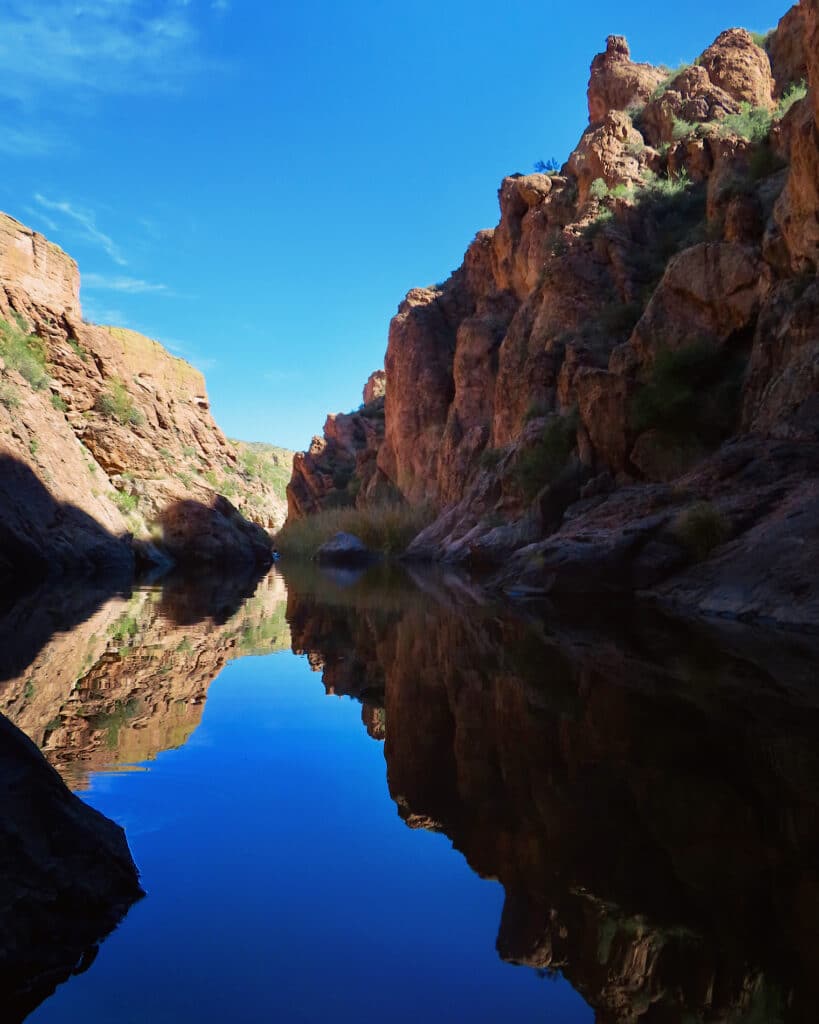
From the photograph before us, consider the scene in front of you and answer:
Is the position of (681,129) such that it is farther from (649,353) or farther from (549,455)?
(549,455)

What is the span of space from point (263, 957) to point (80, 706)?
2294 mm

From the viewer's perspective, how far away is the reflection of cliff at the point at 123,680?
2725mm

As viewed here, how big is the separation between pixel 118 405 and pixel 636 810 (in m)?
23.2

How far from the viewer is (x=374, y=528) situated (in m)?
27.8

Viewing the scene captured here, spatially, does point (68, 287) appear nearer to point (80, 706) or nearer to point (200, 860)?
point (80, 706)

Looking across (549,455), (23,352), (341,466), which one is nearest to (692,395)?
(549,455)

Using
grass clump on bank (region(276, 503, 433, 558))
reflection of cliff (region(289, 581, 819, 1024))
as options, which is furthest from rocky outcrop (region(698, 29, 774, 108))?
reflection of cliff (region(289, 581, 819, 1024))

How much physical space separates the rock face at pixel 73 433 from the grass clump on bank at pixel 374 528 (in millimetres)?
3446

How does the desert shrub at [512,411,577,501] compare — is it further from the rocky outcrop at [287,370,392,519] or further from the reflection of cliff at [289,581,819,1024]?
the rocky outcrop at [287,370,392,519]

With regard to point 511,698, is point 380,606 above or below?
above

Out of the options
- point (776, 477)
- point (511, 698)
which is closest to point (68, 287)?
point (776, 477)

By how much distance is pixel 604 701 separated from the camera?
3445 millimetres

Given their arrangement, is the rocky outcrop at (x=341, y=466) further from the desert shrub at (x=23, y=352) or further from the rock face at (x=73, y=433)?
the desert shrub at (x=23, y=352)

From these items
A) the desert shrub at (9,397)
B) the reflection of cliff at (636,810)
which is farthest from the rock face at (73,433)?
the reflection of cliff at (636,810)
